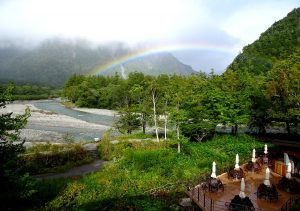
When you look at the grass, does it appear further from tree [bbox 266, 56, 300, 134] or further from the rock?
tree [bbox 266, 56, 300, 134]

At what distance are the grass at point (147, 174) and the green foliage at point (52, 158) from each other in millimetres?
2474

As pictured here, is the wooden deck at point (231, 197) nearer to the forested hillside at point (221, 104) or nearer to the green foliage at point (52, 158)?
the forested hillside at point (221, 104)

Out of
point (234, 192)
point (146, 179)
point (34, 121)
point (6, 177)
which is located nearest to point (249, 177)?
point (234, 192)

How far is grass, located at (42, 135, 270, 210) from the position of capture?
739 inches

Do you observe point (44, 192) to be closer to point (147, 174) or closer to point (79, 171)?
point (79, 171)

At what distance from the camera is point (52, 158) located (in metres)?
28.6

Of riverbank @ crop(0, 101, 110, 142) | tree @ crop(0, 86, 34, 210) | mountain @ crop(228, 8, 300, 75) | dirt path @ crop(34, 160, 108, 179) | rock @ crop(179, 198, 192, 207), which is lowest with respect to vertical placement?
riverbank @ crop(0, 101, 110, 142)

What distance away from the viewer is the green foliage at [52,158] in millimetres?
26859

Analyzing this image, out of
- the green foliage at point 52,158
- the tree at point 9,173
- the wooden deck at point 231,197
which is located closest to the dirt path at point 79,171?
the green foliage at point 52,158

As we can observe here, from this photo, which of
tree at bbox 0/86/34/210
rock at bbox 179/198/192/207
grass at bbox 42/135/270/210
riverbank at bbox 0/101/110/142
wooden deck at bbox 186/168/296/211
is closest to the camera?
tree at bbox 0/86/34/210

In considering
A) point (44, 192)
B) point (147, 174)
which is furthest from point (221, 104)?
point (44, 192)

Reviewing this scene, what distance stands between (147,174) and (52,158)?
980 cm

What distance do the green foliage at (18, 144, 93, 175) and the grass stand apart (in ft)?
8.12

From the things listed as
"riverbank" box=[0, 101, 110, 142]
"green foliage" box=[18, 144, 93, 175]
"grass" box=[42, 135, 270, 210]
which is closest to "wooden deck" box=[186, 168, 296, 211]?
"grass" box=[42, 135, 270, 210]
